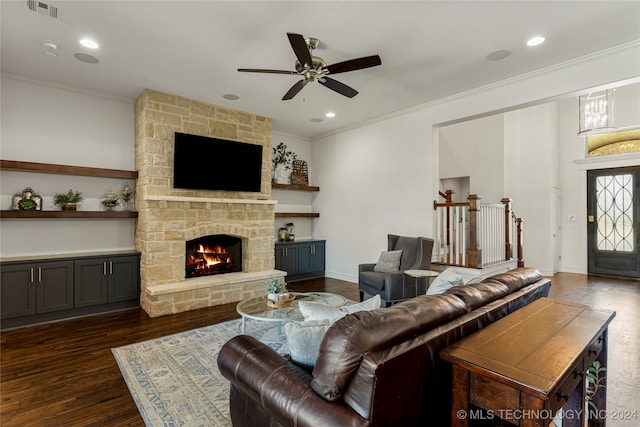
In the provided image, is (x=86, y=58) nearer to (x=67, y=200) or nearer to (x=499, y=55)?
(x=67, y=200)

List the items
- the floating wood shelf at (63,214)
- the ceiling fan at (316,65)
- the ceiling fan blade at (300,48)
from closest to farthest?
the ceiling fan blade at (300,48) → the ceiling fan at (316,65) → the floating wood shelf at (63,214)

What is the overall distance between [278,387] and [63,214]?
4232 mm

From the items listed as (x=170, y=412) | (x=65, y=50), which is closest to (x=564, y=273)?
(x=170, y=412)

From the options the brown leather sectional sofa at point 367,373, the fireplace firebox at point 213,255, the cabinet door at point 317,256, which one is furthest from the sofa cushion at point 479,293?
the cabinet door at point 317,256

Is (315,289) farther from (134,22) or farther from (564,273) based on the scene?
(564,273)

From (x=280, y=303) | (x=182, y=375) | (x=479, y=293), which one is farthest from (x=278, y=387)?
(x=280, y=303)

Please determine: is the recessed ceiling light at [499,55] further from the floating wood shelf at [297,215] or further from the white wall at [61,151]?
the white wall at [61,151]

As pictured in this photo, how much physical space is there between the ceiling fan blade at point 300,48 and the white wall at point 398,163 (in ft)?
8.93

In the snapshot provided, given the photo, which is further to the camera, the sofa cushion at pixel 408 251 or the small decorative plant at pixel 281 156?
the small decorative plant at pixel 281 156

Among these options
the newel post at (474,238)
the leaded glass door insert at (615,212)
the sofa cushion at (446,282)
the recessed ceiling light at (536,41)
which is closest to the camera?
the sofa cushion at (446,282)

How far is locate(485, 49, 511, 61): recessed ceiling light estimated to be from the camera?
3.38 m

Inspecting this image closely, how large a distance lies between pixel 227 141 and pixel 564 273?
25.4 feet

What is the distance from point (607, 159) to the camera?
267 inches

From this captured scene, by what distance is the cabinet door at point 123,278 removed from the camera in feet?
14.3
